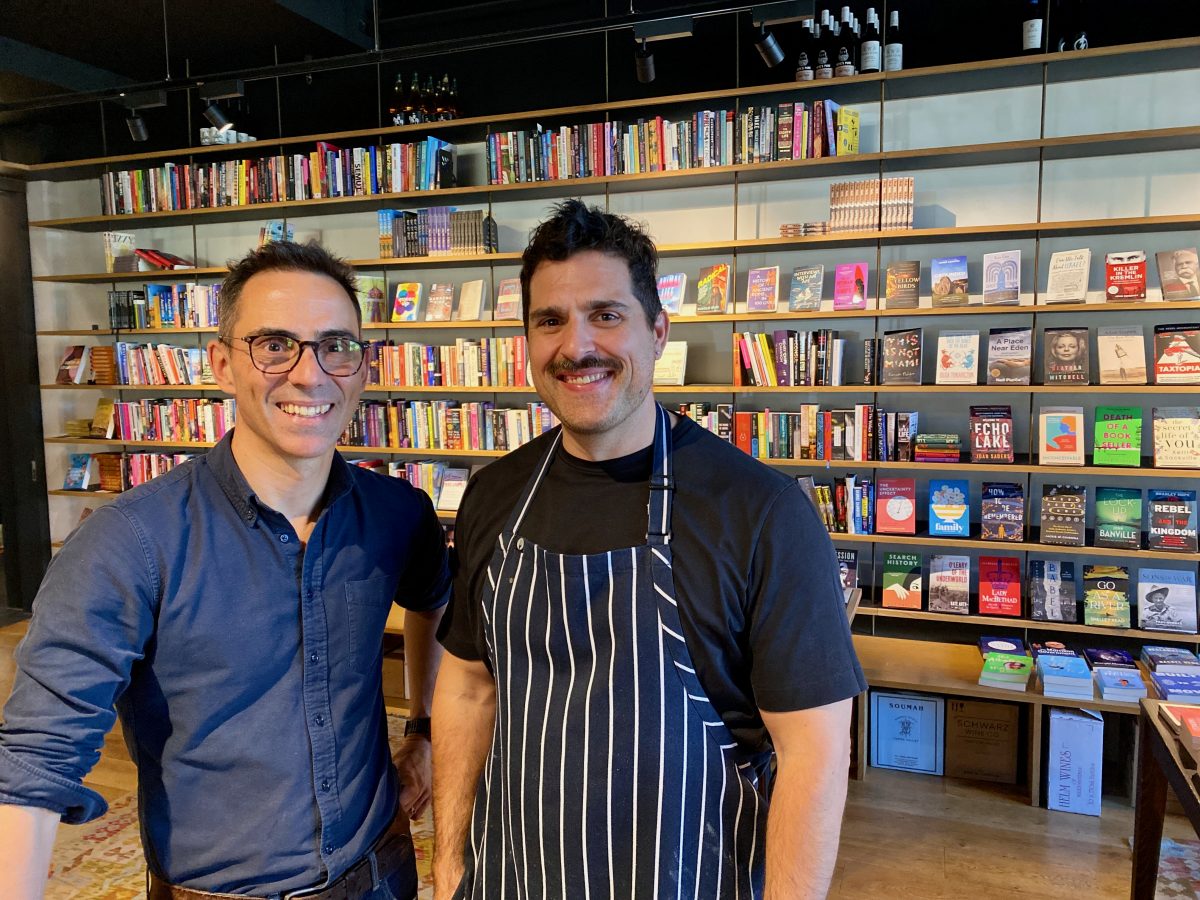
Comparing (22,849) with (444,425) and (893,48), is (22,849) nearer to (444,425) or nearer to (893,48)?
(444,425)

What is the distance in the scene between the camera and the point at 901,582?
12.7 ft

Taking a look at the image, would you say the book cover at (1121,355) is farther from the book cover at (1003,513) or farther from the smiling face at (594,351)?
the smiling face at (594,351)

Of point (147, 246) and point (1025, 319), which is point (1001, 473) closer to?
point (1025, 319)

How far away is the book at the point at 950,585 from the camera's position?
374cm

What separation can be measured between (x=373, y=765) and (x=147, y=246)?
5026 mm

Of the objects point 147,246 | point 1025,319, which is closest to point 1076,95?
point 1025,319

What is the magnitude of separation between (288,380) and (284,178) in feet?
12.6

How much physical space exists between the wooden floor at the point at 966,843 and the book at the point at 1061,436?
139cm

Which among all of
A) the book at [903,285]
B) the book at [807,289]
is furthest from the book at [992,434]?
the book at [807,289]

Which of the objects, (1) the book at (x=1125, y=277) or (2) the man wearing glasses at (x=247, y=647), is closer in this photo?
(2) the man wearing glasses at (x=247, y=647)

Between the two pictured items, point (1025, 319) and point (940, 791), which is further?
point (1025, 319)

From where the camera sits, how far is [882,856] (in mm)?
3023

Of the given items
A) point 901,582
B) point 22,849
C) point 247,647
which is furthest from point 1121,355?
point 22,849

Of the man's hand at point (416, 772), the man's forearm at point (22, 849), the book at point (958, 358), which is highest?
the book at point (958, 358)
